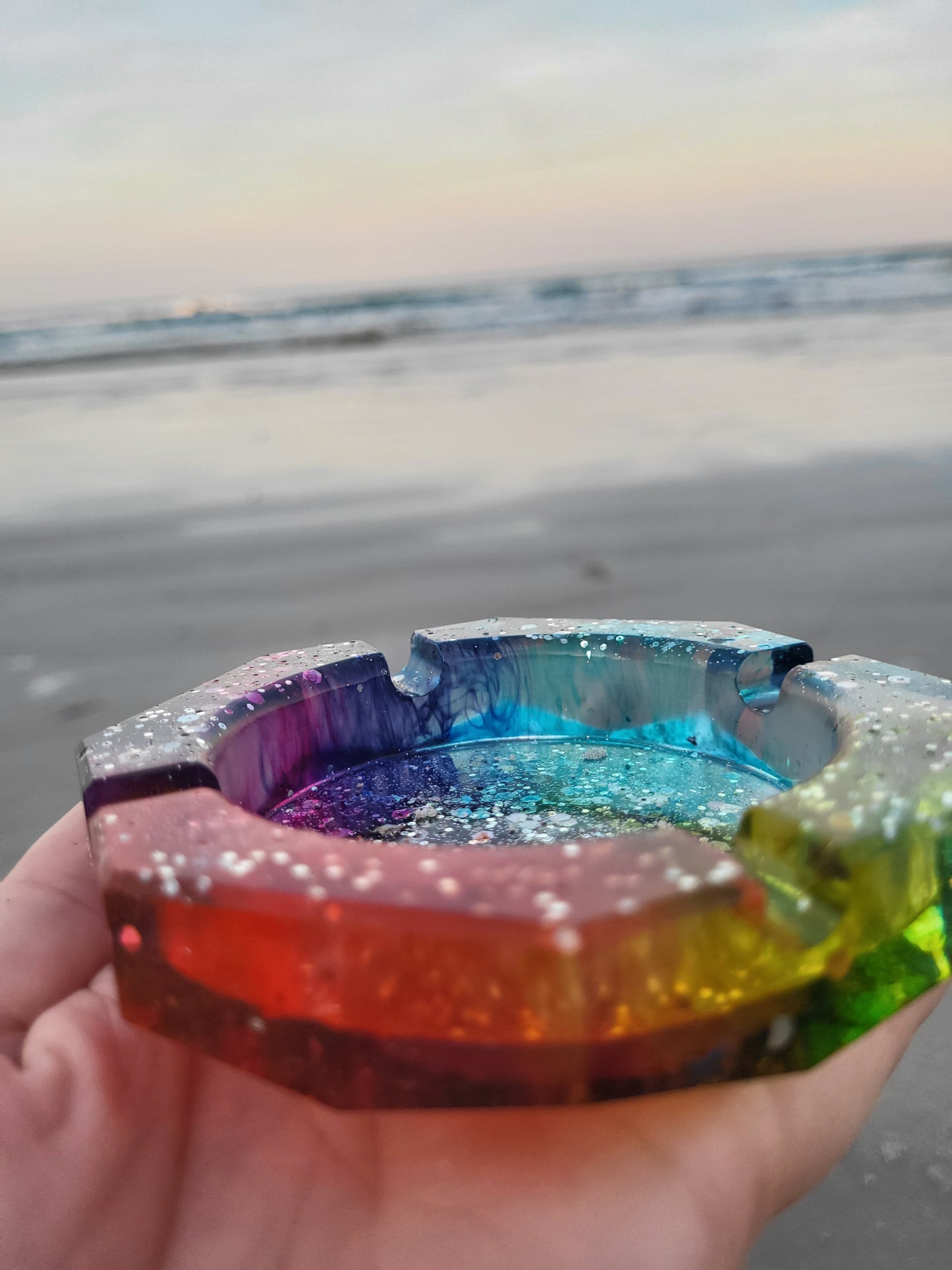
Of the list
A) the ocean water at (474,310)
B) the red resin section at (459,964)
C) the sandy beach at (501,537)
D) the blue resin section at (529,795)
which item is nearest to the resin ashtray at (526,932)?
the red resin section at (459,964)

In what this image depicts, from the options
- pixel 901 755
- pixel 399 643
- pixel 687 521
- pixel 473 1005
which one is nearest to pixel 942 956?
pixel 901 755

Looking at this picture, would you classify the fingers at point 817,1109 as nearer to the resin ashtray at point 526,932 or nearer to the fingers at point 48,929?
the resin ashtray at point 526,932

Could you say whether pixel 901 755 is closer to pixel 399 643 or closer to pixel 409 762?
pixel 409 762

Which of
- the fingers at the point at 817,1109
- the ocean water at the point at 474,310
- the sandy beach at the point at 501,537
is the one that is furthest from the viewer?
the ocean water at the point at 474,310

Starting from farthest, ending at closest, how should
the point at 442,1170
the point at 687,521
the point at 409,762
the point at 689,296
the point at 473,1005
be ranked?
the point at 689,296
the point at 687,521
the point at 409,762
the point at 442,1170
the point at 473,1005

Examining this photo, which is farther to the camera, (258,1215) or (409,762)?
(409,762)

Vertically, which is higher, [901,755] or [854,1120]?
[901,755]

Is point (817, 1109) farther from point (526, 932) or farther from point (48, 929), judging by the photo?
point (48, 929)

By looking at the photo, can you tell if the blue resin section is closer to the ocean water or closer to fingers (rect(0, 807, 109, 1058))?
fingers (rect(0, 807, 109, 1058))
